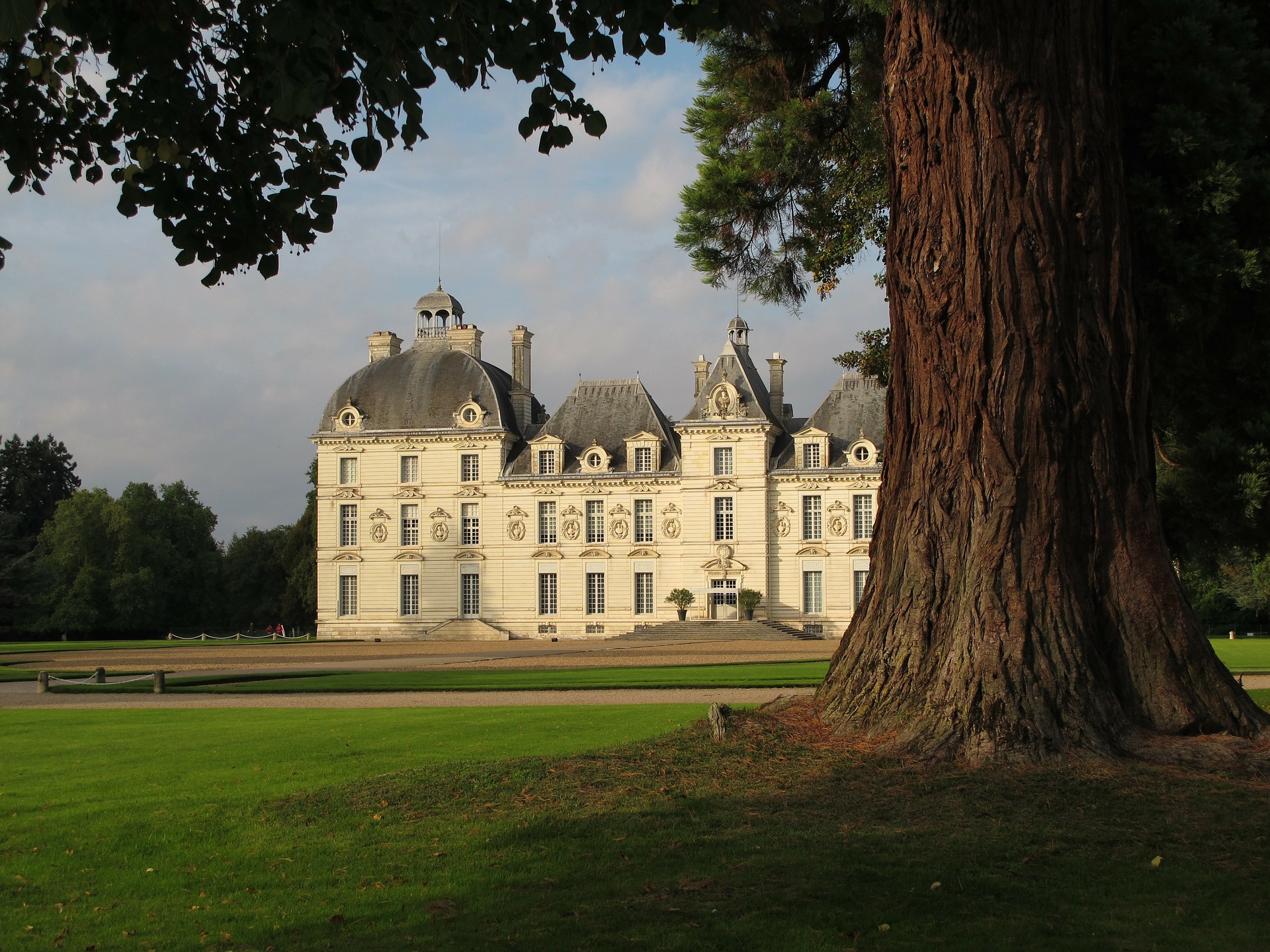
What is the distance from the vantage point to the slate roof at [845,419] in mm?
50844

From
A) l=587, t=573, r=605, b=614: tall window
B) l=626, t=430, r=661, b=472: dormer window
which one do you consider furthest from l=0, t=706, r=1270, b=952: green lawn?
l=587, t=573, r=605, b=614: tall window

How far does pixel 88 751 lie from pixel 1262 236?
37.1ft

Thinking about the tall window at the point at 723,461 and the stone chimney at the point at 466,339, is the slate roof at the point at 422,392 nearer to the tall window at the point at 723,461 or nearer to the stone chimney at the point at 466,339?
the stone chimney at the point at 466,339

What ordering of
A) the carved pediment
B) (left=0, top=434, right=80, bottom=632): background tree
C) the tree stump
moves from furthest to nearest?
(left=0, top=434, right=80, bottom=632): background tree → the carved pediment → the tree stump

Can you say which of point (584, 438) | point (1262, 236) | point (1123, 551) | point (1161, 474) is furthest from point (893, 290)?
point (584, 438)

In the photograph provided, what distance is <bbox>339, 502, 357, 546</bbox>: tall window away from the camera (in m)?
54.8

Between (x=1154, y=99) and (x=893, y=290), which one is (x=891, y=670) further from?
(x=1154, y=99)

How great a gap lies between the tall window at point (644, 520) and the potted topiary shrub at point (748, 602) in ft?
15.7

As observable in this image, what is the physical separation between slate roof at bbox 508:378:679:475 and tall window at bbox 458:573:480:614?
4855mm

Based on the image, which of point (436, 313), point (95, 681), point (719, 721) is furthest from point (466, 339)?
point (719, 721)

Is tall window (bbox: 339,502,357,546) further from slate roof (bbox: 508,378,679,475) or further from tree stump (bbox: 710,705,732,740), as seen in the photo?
tree stump (bbox: 710,705,732,740)

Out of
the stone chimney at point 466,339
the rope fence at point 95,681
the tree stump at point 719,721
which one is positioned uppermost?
the stone chimney at point 466,339

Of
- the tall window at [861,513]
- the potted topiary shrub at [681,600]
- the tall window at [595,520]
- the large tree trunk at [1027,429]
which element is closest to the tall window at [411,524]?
the tall window at [595,520]

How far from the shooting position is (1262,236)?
10016mm
